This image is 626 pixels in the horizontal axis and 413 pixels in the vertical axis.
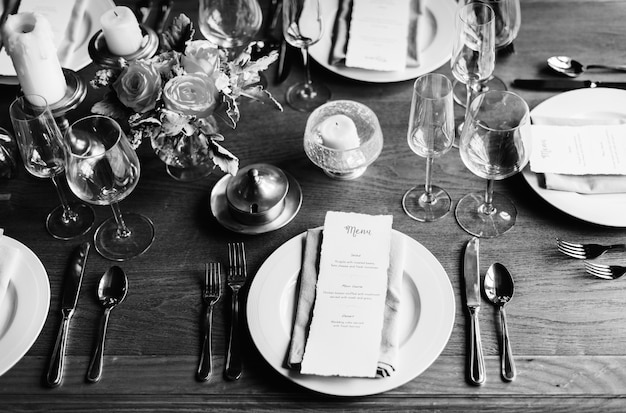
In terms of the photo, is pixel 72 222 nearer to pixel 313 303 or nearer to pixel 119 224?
pixel 119 224

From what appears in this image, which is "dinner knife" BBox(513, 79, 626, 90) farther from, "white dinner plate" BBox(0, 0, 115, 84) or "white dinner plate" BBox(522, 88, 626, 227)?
"white dinner plate" BBox(0, 0, 115, 84)

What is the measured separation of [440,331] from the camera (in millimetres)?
1084

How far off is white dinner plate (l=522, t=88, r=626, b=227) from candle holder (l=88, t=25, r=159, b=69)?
2.52 ft

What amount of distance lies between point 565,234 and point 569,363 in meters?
0.25

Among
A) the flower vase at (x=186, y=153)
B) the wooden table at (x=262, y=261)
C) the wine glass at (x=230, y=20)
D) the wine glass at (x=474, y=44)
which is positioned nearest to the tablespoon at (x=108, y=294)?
the wooden table at (x=262, y=261)

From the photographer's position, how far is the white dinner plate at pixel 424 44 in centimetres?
149

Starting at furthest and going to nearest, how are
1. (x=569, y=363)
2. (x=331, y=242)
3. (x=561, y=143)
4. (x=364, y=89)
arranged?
(x=364, y=89), (x=561, y=143), (x=331, y=242), (x=569, y=363)

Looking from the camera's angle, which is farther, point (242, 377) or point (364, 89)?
point (364, 89)

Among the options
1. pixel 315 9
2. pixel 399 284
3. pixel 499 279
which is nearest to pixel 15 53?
pixel 315 9

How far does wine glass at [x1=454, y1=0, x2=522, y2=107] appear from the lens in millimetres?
1394

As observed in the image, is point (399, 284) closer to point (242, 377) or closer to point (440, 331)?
point (440, 331)

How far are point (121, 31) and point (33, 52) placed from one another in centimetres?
17

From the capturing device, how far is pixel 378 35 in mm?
1565

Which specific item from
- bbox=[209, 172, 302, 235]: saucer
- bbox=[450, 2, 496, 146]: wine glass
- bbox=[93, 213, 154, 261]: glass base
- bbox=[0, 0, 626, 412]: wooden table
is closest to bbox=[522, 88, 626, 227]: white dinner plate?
bbox=[0, 0, 626, 412]: wooden table
